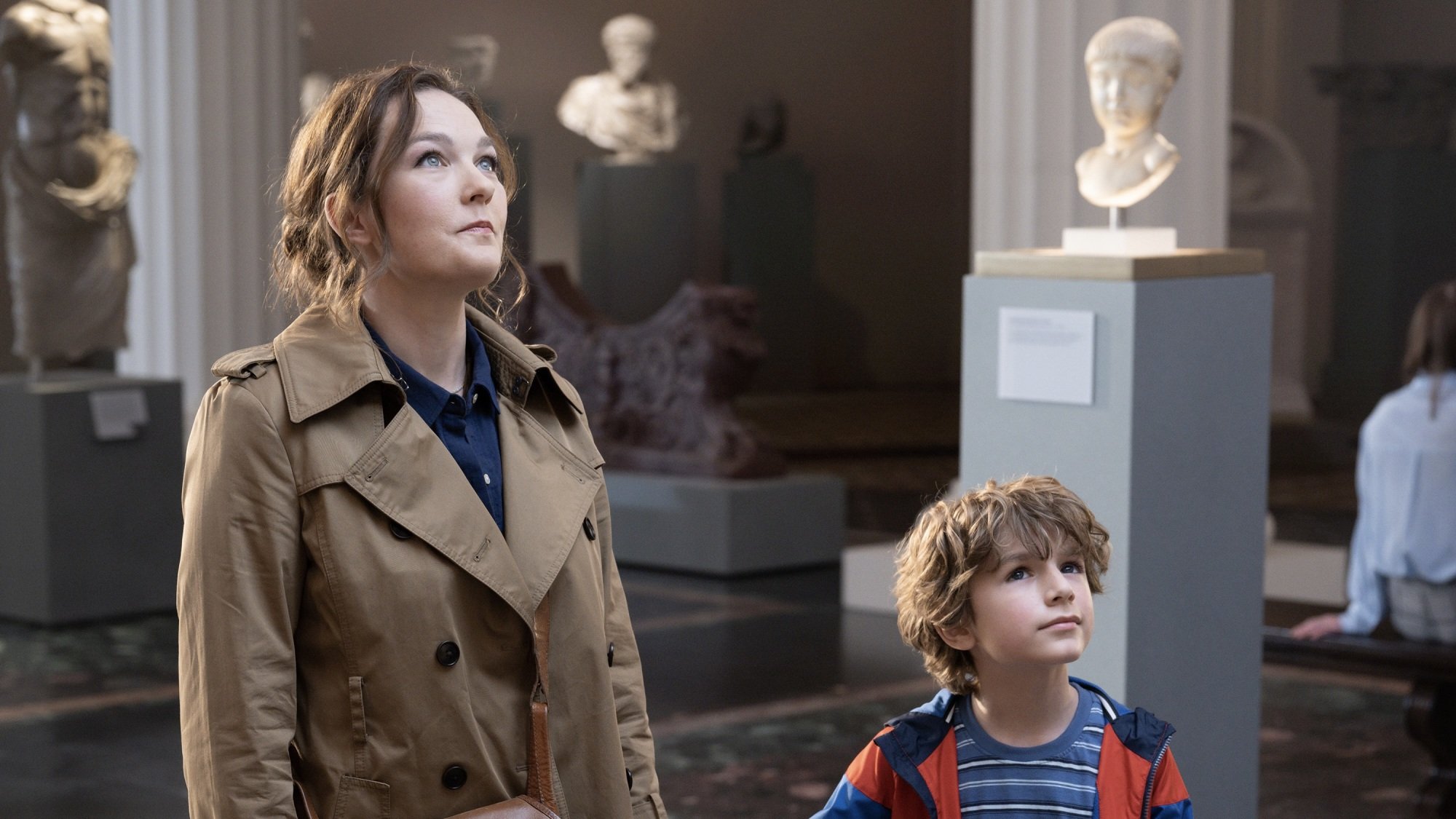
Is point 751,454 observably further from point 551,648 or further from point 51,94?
point 551,648

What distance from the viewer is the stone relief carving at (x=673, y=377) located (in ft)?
32.2

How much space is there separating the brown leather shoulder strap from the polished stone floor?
306 centimetres

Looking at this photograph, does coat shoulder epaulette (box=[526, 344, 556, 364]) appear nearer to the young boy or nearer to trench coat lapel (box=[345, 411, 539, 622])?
trench coat lapel (box=[345, 411, 539, 622])

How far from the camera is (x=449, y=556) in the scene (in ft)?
7.27

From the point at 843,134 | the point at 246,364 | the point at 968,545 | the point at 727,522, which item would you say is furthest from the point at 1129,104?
the point at 843,134

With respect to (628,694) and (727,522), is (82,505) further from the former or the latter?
(628,694)

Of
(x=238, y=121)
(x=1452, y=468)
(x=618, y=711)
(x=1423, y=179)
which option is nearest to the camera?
(x=618, y=711)

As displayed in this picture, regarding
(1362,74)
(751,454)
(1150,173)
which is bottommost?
(751,454)

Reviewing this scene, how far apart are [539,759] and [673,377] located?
25.4 feet

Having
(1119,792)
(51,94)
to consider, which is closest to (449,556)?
(1119,792)

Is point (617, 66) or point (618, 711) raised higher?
point (617, 66)

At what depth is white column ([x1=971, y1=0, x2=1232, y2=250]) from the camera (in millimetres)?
7336

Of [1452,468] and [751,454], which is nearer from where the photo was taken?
[1452,468]

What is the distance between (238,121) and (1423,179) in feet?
27.1
